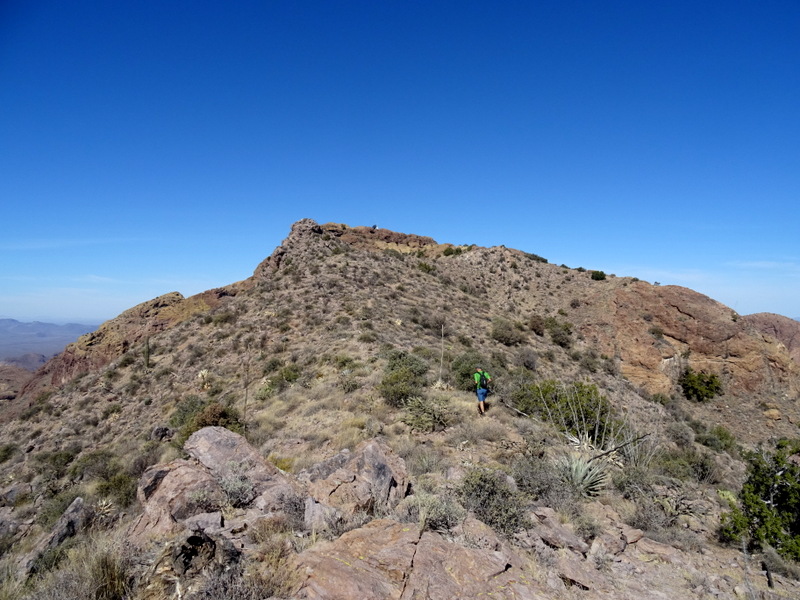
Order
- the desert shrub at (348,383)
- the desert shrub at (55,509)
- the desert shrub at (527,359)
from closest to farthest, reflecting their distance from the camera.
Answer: the desert shrub at (55,509), the desert shrub at (348,383), the desert shrub at (527,359)

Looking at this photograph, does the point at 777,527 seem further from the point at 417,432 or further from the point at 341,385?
the point at 341,385

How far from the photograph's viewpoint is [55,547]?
219 inches

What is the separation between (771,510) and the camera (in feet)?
19.2

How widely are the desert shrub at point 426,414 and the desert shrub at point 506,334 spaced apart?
13391 mm

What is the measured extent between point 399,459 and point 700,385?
27.6 meters

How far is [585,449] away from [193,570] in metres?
8.13

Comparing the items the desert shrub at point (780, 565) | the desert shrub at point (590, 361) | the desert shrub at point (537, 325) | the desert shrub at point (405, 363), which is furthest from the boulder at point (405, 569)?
the desert shrub at point (537, 325)

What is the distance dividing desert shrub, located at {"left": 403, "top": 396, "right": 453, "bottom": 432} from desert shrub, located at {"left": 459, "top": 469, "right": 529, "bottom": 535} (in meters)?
3.63

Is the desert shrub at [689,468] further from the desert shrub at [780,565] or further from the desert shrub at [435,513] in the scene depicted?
the desert shrub at [435,513]

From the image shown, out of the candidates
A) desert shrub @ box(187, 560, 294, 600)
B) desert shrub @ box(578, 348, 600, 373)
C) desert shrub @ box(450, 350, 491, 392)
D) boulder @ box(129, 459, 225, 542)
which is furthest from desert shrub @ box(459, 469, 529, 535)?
desert shrub @ box(578, 348, 600, 373)

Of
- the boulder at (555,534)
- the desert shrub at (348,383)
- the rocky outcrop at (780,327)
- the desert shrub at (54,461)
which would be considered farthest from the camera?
the rocky outcrop at (780,327)

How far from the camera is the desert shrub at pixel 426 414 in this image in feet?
33.2

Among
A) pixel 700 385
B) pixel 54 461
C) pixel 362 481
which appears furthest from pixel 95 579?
pixel 700 385

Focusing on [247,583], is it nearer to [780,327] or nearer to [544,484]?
[544,484]
